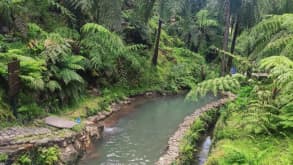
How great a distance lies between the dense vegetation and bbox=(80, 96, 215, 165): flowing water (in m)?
0.82

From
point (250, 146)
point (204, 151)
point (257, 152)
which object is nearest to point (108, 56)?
point (204, 151)

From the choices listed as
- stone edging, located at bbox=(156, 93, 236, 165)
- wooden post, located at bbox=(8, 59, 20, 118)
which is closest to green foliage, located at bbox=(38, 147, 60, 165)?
wooden post, located at bbox=(8, 59, 20, 118)

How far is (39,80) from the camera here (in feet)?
28.3

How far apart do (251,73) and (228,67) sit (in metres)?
7.85

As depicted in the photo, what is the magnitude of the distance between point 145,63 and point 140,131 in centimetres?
572

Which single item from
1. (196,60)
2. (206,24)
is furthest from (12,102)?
(206,24)

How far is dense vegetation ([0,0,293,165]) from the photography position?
21.5 feet

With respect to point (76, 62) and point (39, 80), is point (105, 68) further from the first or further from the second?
point (39, 80)

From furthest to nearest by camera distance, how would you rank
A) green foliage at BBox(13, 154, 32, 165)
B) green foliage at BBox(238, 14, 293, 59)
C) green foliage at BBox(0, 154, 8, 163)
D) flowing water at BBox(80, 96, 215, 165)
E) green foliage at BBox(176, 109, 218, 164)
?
flowing water at BBox(80, 96, 215, 165) → green foliage at BBox(176, 109, 218, 164) → green foliage at BBox(238, 14, 293, 59) → green foliage at BBox(13, 154, 32, 165) → green foliage at BBox(0, 154, 8, 163)

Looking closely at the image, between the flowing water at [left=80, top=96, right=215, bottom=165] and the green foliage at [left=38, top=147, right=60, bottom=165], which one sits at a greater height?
the green foliage at [left=38, top=147, right=60, bottom=165]

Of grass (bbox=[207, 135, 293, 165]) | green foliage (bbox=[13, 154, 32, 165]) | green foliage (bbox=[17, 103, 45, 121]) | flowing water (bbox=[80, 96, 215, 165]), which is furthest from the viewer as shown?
green foliage (bbox=[17, 103, 45, 121])

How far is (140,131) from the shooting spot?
33.3 feet

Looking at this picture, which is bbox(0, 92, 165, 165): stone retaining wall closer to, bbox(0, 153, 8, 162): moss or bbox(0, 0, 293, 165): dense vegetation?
bbox(0, 153, 8, 162): moss

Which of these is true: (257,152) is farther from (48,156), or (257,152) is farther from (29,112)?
(29,112)
